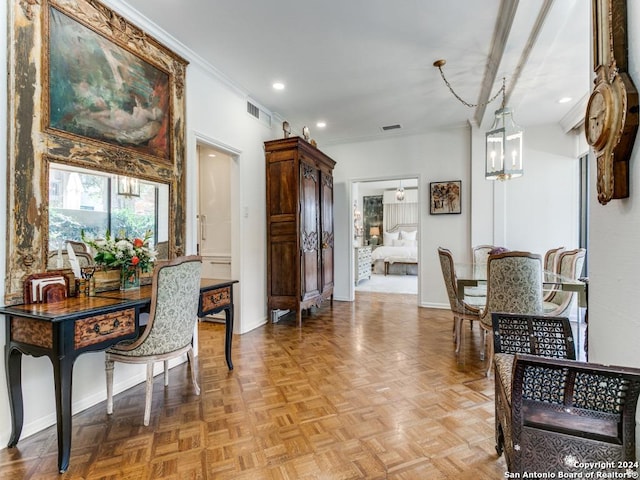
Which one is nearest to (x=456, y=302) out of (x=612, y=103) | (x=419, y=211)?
(x=612, y=103)

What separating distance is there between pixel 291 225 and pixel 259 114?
157cm

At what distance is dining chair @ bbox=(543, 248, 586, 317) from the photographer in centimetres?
294

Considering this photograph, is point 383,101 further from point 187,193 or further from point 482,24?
point 187,193

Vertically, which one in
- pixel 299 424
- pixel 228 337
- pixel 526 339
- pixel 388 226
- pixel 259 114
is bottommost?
pixel 299 424

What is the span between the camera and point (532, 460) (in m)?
1.10

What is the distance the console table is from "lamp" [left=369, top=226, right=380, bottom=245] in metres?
9.88

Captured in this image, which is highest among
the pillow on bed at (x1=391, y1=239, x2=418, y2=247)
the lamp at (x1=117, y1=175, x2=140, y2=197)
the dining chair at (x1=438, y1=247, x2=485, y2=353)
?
the lamp at (x1=117, y1=175, x2=140, y2=197)

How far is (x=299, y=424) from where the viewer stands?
6.63 feet

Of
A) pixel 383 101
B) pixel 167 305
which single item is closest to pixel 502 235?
pixel 383 101

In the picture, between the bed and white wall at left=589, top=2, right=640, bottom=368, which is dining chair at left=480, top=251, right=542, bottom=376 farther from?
the bed

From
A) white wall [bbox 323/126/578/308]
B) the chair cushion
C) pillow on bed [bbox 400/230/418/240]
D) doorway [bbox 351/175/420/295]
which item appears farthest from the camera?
pillow on bed [bbox 400/230/418/240]

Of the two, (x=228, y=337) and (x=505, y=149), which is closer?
(x=228, y=337)

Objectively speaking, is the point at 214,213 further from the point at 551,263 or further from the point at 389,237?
the point at 389,237

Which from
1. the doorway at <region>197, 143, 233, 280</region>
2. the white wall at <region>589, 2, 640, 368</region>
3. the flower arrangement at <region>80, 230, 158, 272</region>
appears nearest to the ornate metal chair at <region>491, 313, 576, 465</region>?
the white wall at <region>589, 2, 640, 368</region>
